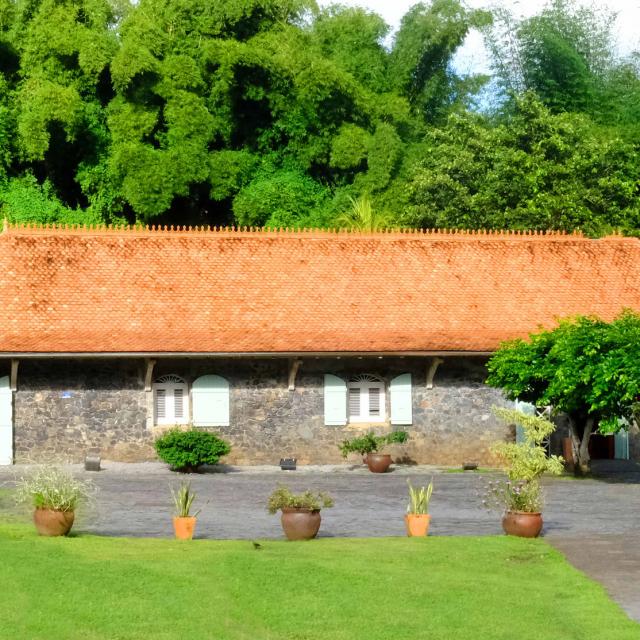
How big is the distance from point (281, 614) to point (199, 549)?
3841mm

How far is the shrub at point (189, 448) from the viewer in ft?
96.4

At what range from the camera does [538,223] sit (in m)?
42.8

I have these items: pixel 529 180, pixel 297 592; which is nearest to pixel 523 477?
pixel 297 592

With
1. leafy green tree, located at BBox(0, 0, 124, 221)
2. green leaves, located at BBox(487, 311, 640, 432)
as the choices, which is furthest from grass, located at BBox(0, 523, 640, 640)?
leafy green tree, located at BBox(0, 0, 124, 221)

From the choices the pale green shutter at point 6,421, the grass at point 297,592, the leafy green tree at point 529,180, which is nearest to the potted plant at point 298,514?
the grass at point 297,592

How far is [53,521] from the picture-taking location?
19.1m

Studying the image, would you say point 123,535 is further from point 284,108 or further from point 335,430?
point 284,108

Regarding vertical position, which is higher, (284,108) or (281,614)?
(284,108)

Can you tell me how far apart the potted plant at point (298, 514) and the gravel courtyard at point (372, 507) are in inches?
36.5

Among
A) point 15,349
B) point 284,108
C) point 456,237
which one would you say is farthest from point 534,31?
point 15,349

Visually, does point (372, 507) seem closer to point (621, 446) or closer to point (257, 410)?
point (257, 410)

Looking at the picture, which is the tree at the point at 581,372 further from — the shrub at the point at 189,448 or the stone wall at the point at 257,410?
the shrub at the point at 189,448

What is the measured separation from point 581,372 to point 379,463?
5248 mm

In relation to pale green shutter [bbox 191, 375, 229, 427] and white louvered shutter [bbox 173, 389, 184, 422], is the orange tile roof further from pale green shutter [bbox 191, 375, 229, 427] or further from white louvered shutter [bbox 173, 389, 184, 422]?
white louvered shutter [bbox 173, 389, 184, 422]
